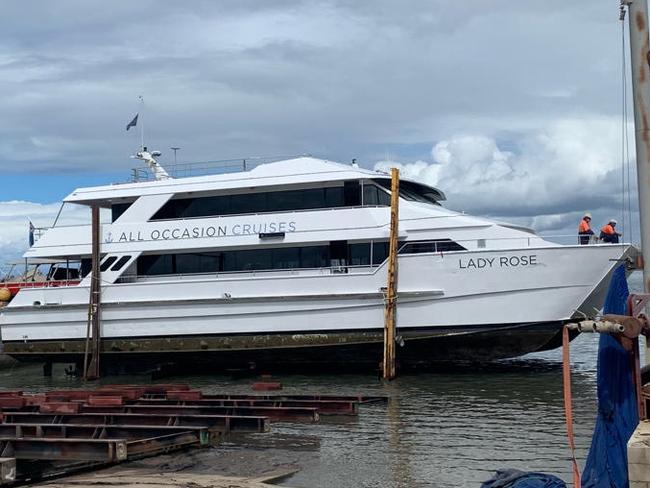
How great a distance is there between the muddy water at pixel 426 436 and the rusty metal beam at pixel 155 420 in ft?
0.85

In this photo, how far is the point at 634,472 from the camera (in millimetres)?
5961

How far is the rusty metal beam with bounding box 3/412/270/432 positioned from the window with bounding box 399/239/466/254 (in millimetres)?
8764

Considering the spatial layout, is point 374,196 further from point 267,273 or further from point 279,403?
point 279,403

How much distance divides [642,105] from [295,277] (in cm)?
1326

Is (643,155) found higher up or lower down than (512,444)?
higher up

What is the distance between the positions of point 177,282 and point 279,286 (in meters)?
3.02

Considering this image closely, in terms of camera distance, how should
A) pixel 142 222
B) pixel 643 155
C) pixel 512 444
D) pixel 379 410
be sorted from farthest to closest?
pixel 142 222, pixel 379 410, pixel 512 444, pixel 643 155

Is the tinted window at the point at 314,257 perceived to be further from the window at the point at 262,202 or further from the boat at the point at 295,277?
the window at the point at 262,202

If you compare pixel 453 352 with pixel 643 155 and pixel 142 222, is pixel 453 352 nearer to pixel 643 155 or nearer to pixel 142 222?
pixel 142 222

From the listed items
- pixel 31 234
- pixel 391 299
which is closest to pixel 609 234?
pixel 391 299

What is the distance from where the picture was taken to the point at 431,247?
2016 centimetres

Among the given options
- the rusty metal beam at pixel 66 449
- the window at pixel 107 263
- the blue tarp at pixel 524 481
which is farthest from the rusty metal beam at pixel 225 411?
the window at pixel 107 263

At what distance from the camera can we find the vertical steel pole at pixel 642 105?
796cm

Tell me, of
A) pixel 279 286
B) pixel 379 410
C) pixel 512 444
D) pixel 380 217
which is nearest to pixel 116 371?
pixel 279 286
